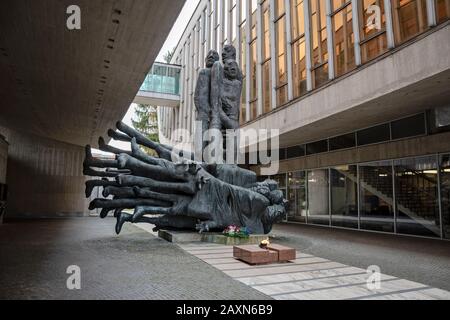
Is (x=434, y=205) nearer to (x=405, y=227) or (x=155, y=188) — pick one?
(x=405, y=227)

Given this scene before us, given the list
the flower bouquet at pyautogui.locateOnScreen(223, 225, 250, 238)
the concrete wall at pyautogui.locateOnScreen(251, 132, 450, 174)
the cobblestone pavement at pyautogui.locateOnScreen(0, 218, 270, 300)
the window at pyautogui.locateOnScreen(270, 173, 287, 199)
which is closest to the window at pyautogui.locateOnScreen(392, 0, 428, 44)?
the concrete wall at pyautogui.locateOnScreen(251, 132, 450, 174)

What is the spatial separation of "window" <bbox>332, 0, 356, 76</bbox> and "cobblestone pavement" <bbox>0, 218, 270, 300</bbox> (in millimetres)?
9368

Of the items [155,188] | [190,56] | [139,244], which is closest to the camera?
[139,244]

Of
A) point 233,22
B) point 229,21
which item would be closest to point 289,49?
point 233,22

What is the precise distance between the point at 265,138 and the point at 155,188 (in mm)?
9795

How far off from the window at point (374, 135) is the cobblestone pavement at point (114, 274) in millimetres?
9740

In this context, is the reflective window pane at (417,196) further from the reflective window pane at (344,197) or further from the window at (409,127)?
the reflective window pane at (344,197)

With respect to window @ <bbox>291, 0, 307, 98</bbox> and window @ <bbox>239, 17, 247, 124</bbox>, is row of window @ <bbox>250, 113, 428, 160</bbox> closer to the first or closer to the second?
window @ <bbox>291, 0, 307, 98</bbox>

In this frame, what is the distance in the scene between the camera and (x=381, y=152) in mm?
14086

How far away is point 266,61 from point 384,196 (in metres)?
9.82
